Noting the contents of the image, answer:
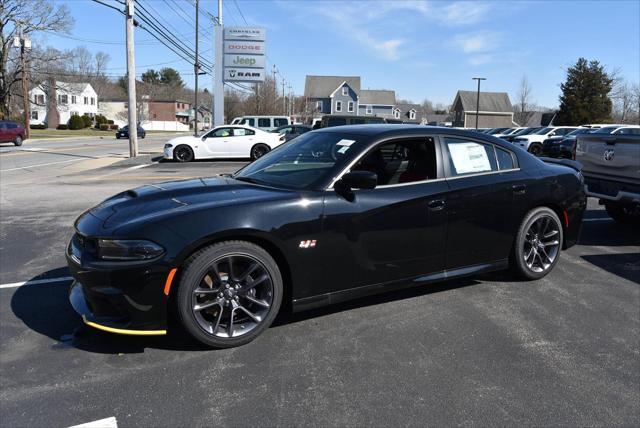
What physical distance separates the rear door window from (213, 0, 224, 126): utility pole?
26.8 metres

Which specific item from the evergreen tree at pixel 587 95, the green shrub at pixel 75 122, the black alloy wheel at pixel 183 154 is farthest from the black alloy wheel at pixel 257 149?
the green shrub at pixel 75 122

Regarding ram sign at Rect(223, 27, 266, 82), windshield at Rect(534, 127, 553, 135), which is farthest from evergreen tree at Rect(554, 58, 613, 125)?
ram sign at Rect(223, 27, 266, 82)

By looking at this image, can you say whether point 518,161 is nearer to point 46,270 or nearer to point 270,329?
point 270,329

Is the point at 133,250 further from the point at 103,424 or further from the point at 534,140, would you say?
the point at 534,140

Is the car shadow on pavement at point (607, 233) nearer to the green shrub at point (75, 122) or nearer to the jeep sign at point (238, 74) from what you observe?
the jeep sign at point (238, 74)

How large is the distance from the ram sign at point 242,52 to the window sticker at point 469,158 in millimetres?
28866

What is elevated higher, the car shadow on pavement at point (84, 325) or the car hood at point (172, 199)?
the car hood at point (172, 199)

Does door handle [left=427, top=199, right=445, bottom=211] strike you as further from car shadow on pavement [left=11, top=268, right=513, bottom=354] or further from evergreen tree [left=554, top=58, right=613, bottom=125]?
evergreen tree [left=554, top=58, right=613, bottom=125]

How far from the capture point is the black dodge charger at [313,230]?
10.3 ft

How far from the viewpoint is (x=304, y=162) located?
4.20 metres

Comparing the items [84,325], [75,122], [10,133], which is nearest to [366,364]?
[84,325]

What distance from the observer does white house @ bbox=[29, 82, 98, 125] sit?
7244cm

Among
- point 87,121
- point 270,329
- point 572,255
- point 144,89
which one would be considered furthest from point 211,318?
point 144,89

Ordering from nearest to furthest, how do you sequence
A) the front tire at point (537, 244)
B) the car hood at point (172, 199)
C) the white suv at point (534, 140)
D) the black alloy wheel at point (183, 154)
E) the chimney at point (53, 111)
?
the car hood at point (172, 199) < the front tire at point (537, 244) < the black alloy wheel at point (183, 154) < the white suv at point (534, 140) < the chimney at point (53, 111)
